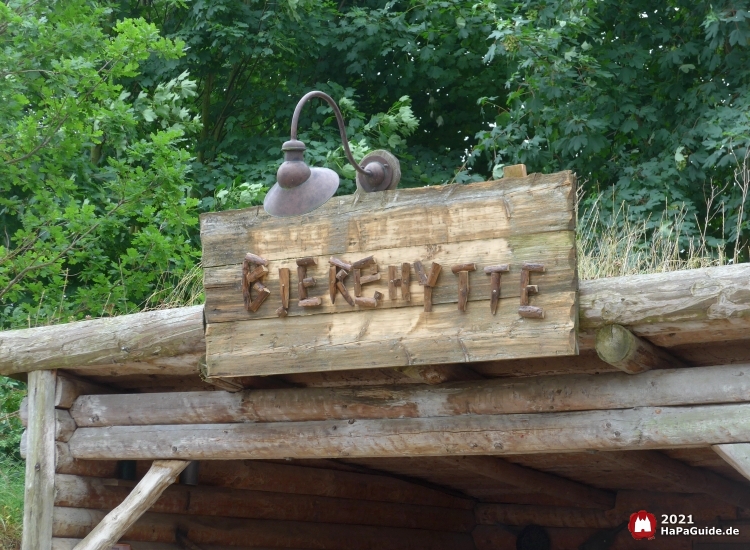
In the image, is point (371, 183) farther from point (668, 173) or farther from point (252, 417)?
point (668, 173)

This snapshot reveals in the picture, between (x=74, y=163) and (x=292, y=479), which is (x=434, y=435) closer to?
(x=292, y=479)

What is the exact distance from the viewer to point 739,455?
3629mm

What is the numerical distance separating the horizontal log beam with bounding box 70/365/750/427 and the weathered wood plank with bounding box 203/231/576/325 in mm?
566

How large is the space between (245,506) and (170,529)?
58 centimetres

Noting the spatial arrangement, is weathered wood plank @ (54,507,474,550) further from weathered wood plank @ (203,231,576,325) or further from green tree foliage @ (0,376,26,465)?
green tree foliage @ (0,376,26,465)

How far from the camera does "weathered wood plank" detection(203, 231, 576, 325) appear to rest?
3.60 metres

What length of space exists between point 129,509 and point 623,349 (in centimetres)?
267

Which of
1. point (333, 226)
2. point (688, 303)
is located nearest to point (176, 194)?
point (333, 226)

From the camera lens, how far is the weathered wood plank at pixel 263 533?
17.4 ft

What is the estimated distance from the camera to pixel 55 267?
805 centimetres

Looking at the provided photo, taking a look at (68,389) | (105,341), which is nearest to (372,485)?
A: (68,389)

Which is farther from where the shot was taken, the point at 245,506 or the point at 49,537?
the point at 245,506

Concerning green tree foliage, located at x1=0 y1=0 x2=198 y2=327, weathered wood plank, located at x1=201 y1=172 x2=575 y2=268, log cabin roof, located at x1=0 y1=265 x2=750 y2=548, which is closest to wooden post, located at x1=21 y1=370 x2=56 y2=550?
log cabin roof, located at x1=0 y1=265 x2=750 y2=548

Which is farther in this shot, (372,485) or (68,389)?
(372,485)
